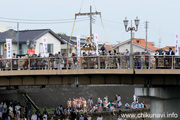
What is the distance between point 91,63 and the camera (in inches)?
1184

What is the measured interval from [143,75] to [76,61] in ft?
15.9

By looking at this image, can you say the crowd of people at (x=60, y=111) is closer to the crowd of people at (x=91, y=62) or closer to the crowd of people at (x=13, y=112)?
the crowd of people at (x=13, y=112)

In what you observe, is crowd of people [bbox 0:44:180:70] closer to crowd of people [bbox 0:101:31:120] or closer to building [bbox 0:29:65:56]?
crowd of people [bbox 0:101:31:120]

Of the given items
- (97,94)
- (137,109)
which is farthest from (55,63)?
(97,94)

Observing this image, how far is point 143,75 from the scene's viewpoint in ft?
101

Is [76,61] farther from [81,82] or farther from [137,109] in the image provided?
[137,109]

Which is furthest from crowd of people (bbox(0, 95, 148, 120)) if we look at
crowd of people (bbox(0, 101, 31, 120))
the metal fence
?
the metal fence

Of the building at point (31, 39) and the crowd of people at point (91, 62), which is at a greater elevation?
the building at point (31, 39)

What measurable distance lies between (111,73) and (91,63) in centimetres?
161

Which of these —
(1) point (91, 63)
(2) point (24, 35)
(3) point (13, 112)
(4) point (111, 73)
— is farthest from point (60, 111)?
(2) point (24, 35)

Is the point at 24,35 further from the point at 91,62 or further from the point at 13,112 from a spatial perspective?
the point at 91,62

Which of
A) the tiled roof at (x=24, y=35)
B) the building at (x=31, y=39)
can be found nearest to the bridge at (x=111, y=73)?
the building at (x=31, y=39)

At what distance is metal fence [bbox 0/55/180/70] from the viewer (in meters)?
28.9

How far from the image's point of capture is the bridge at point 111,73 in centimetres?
2910
